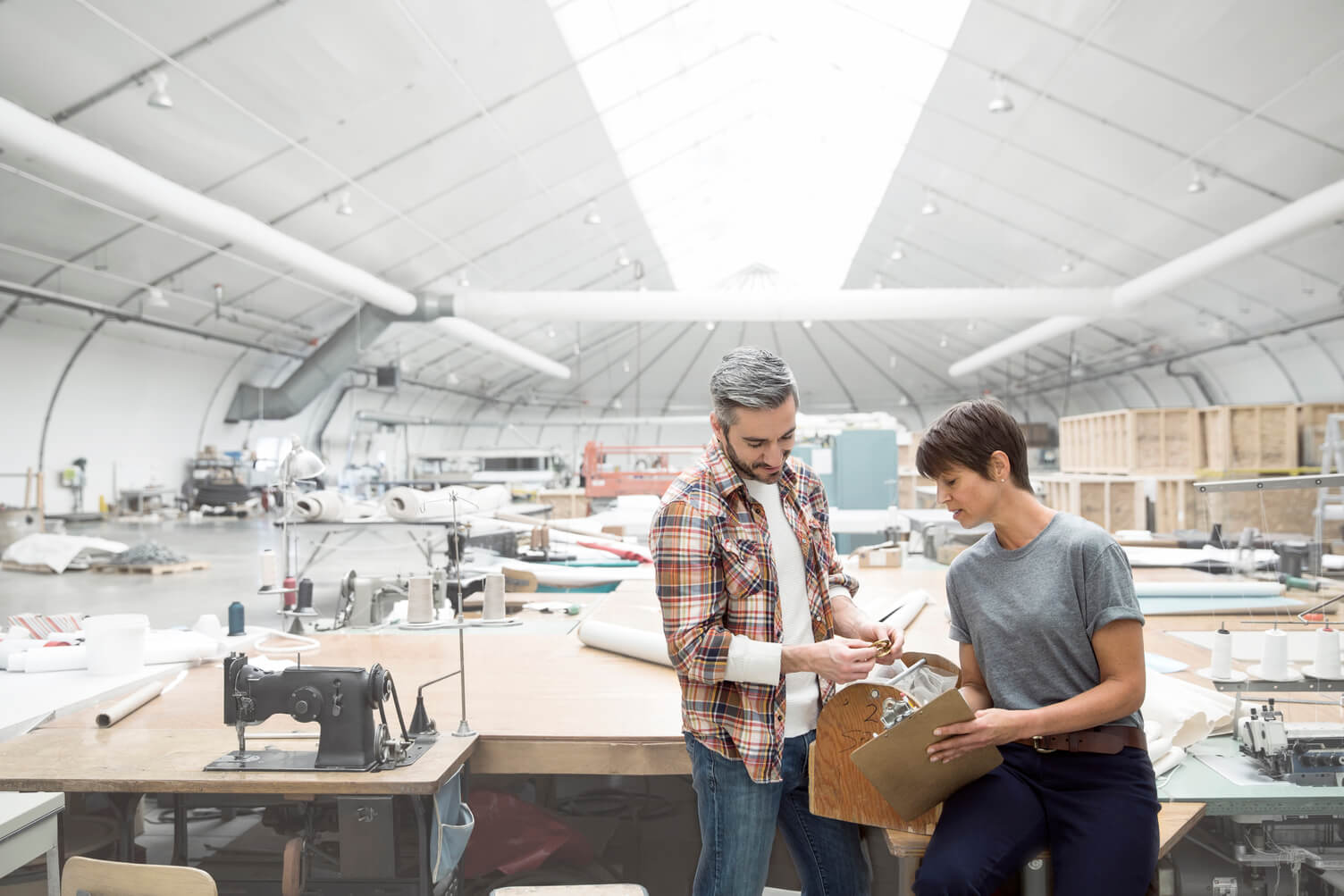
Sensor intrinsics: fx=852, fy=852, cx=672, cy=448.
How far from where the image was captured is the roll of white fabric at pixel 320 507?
16.5 ft

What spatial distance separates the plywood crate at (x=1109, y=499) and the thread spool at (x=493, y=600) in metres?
8.07

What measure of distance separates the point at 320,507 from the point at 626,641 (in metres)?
2.80

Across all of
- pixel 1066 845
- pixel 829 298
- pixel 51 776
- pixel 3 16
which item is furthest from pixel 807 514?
pixel 829 298

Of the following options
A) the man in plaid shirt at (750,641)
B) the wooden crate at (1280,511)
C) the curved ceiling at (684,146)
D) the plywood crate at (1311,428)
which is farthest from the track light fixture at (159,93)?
the plywood crate at (1311,428)

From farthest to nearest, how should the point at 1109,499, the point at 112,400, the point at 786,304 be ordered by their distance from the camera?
the point at 112,400 → the point at 786,304 → the point at 1109,499

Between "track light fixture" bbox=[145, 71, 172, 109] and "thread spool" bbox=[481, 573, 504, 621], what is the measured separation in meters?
4.81

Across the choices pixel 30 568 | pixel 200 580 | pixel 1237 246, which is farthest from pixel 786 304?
Answer: pixel 30 568

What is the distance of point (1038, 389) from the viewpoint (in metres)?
→ 21.6

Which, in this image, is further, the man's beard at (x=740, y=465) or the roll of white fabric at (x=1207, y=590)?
the roll of white fabric at (x=1207, y=590)

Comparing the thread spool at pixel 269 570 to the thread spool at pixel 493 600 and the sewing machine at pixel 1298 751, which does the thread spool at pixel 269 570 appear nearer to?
the thread spool at pixel 493 600

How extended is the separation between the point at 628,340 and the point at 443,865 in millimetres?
19736

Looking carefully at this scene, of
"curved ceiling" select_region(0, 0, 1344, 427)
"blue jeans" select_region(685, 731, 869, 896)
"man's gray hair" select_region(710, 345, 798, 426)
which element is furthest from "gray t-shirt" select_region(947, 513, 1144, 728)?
"curved ceiling" select_region(0, 0, 1344, 427)

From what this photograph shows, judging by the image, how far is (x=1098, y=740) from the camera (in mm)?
1493

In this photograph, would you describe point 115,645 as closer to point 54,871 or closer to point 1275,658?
point 54,871
